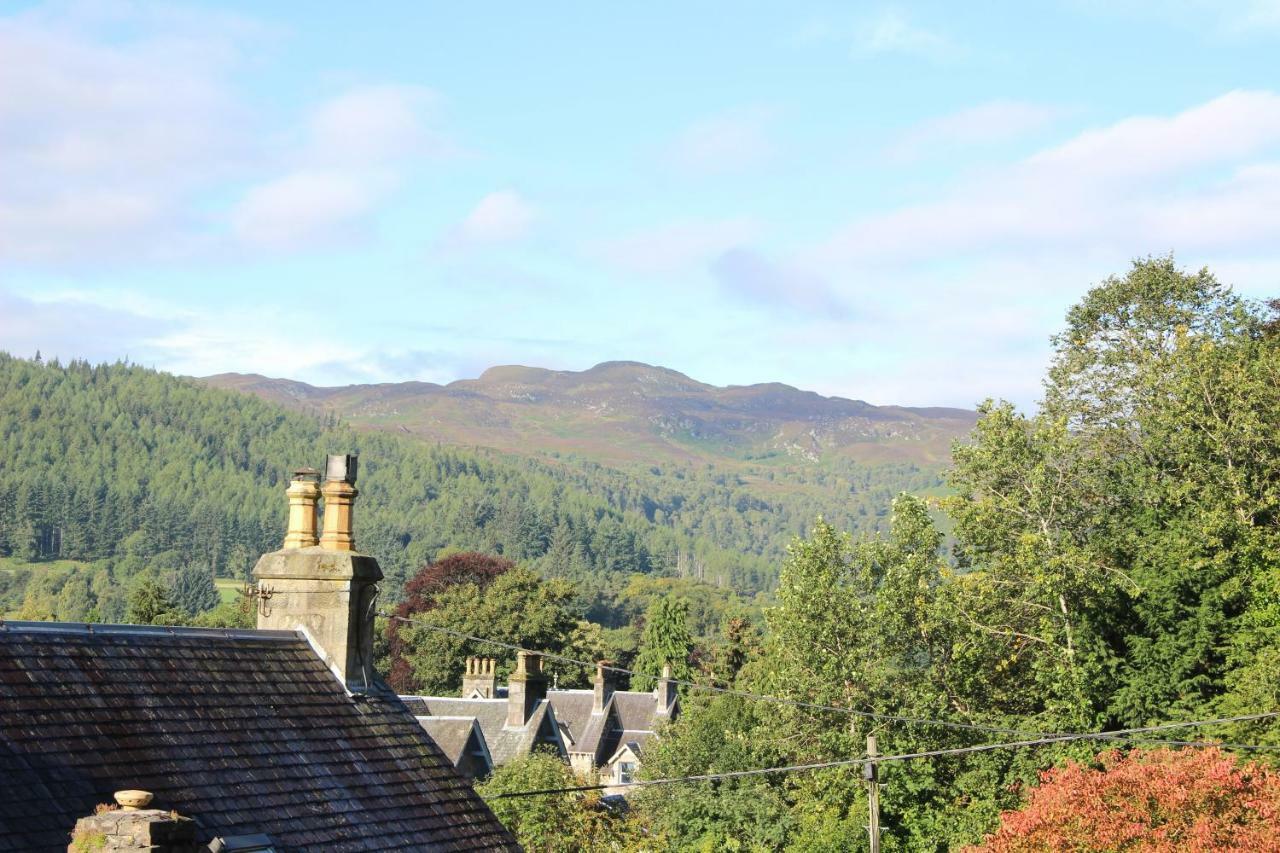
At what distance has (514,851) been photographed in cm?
1410

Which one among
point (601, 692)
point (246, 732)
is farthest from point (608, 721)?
point (246, 732)

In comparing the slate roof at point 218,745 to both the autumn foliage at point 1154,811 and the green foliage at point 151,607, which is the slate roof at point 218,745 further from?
the green foliage at point 151,607

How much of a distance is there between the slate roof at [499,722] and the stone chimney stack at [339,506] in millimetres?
40068

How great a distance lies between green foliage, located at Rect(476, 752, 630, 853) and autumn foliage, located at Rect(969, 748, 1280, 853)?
41.4 ft

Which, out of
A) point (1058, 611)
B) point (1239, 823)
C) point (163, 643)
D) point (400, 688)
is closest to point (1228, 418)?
point (1058, 611)

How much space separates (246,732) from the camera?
12.5 m

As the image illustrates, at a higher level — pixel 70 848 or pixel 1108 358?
pixel 1108 358

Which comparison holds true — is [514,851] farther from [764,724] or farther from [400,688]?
[400,688]

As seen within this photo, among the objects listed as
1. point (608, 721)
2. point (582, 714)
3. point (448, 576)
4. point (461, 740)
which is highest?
point (448, 576)

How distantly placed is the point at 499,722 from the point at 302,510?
44360mm

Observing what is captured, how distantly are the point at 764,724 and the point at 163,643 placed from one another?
33932 millimetres

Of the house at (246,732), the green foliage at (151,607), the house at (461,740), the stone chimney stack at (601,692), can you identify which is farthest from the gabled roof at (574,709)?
the house at (246,732)

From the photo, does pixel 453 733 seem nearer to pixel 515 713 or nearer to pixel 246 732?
pixel 515 713

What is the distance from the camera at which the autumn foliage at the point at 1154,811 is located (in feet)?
79.9
